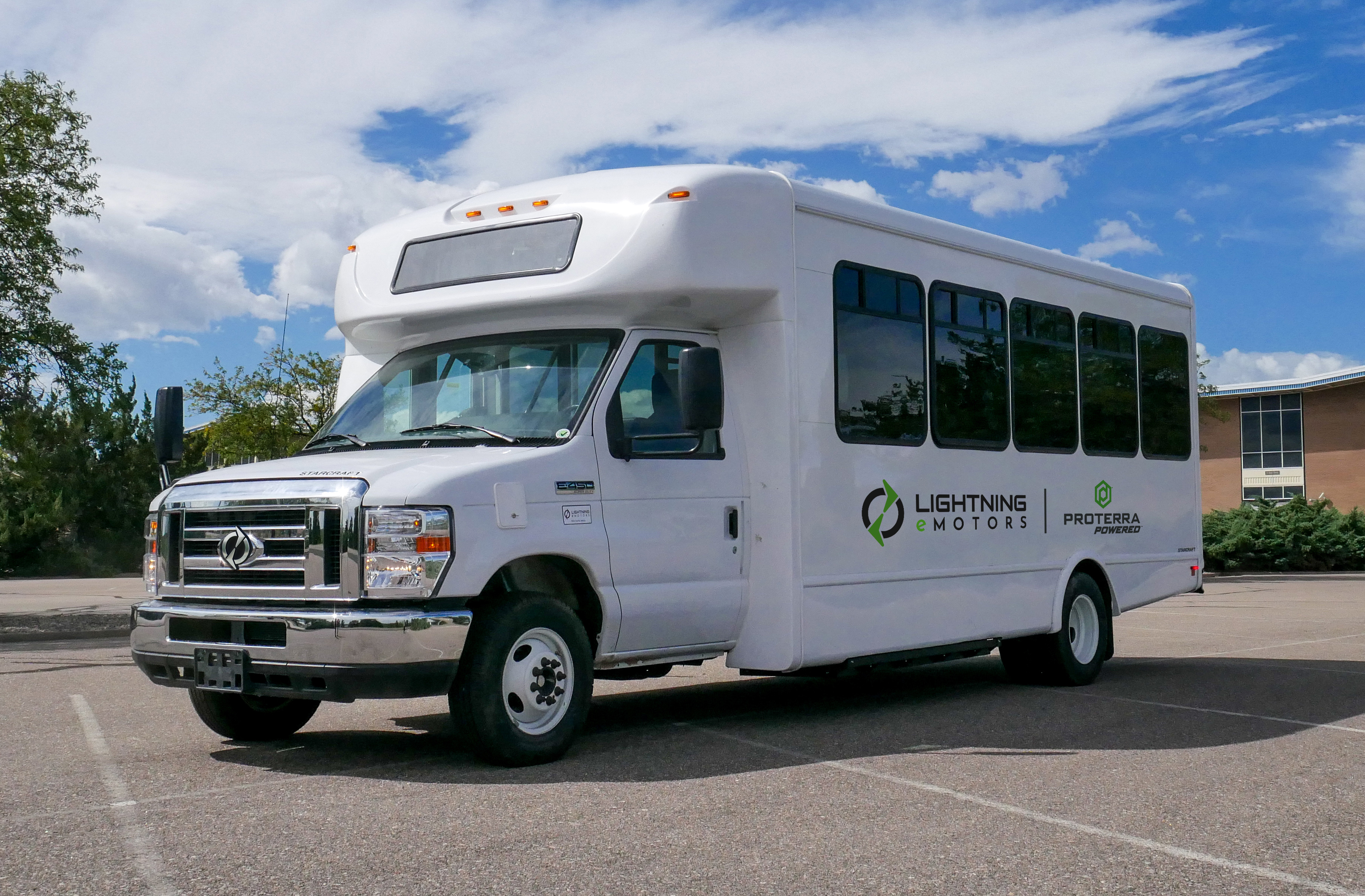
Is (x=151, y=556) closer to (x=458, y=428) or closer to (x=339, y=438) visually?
(x=339, y=438)

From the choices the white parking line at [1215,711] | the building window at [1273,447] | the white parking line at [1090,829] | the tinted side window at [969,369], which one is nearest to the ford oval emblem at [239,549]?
the white parking line at [1090,829]

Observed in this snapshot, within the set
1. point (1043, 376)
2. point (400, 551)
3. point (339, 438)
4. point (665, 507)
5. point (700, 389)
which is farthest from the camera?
point (1043, 376)

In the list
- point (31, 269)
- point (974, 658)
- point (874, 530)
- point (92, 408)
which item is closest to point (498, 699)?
point (874, 530)

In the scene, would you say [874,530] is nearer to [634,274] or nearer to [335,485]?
[634,274]

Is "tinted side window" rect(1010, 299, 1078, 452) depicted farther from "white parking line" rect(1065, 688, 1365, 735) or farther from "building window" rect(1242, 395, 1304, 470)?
"building window" rect(1242, 395, 1304, 470)

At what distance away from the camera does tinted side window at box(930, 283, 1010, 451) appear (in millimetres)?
9555

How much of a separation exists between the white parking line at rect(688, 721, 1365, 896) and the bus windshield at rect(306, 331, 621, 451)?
7.27ft

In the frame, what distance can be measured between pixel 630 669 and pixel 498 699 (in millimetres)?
1283

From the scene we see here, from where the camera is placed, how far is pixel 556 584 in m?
7.35

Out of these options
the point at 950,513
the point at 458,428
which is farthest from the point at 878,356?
the point at 458,428

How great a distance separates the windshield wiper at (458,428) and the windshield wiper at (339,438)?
216 mm

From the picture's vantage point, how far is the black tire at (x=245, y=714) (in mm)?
7703

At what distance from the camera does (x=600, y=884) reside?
4793 mm

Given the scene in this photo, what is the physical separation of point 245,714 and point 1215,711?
20.5ft
